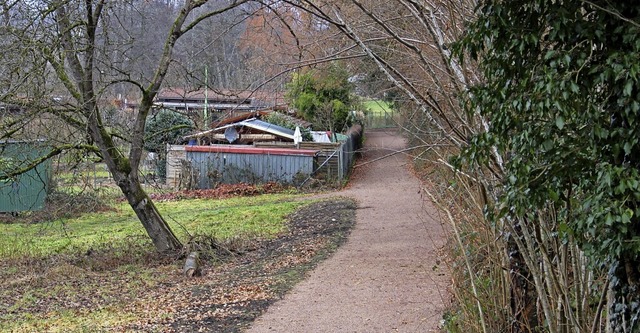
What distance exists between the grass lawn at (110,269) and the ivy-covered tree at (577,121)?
5.90 meters

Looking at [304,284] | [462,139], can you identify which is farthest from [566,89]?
[304,284]

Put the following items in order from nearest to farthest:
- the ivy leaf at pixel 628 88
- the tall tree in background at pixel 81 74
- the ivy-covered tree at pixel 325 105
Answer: the ivy leaf at pixel 628 88 → the tall tree in background at pixel 81 74 → the ivy-covered tree at pixel 325 105

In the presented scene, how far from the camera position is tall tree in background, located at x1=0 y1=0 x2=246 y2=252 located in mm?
11234

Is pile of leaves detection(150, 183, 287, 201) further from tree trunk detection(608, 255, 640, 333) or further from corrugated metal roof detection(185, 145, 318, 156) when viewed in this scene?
tree trunk detection(608, 255, 640, 333)

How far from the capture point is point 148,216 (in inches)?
553

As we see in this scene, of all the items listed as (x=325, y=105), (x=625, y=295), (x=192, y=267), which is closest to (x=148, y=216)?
(x=192, y=267)

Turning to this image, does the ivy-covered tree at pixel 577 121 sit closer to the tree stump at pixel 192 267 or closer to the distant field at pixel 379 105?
the distant field at pixel 379 105

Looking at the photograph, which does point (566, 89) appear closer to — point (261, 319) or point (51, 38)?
point (261, 319)

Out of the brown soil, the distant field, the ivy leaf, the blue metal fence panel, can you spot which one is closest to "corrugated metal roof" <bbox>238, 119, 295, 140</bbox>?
the blue metal fence panel

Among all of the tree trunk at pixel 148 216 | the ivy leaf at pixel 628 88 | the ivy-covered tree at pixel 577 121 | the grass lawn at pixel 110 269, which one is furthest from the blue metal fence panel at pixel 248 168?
the ivy leaf at pixel 628 88

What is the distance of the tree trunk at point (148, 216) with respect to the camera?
45.6 feet

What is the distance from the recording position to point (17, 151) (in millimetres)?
12297

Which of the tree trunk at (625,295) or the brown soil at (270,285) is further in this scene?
the brown soil at (270,285)

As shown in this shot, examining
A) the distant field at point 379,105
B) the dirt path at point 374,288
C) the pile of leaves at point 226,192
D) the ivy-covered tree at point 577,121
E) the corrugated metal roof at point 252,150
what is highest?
the distant field at point 379,105
